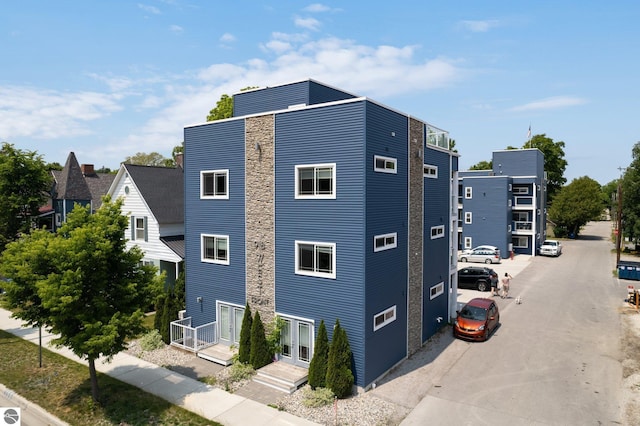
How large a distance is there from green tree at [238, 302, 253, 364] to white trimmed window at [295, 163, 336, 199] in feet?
18.5

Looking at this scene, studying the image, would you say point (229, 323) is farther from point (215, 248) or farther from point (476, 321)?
point (476, 321)

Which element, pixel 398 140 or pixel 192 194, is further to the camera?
pixel 192 194

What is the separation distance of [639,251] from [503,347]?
147 feet

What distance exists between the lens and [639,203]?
154ft

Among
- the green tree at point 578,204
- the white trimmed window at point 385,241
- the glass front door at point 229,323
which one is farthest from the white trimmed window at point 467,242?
the glass front door at point 229,323

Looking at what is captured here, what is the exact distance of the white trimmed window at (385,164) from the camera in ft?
49.3

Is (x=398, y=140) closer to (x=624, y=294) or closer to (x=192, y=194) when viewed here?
(x=192, y=194)

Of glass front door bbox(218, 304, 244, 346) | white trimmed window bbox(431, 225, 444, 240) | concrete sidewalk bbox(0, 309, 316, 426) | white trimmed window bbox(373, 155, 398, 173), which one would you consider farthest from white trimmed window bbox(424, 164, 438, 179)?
concrete sidewalk bbox(0, 309, 316, 426)

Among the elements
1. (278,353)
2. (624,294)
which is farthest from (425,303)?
(624,294)

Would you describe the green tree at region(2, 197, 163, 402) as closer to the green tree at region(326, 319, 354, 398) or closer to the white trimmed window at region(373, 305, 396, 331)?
the green tree at region(326, 319, 354, 398)

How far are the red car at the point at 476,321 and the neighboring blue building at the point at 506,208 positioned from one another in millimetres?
28646

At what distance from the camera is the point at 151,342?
1912 centimetres

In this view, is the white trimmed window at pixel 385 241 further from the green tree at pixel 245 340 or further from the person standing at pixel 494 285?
the person standing at pixel 494 285

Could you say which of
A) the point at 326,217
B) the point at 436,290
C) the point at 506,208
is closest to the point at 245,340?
the point at 326,217
